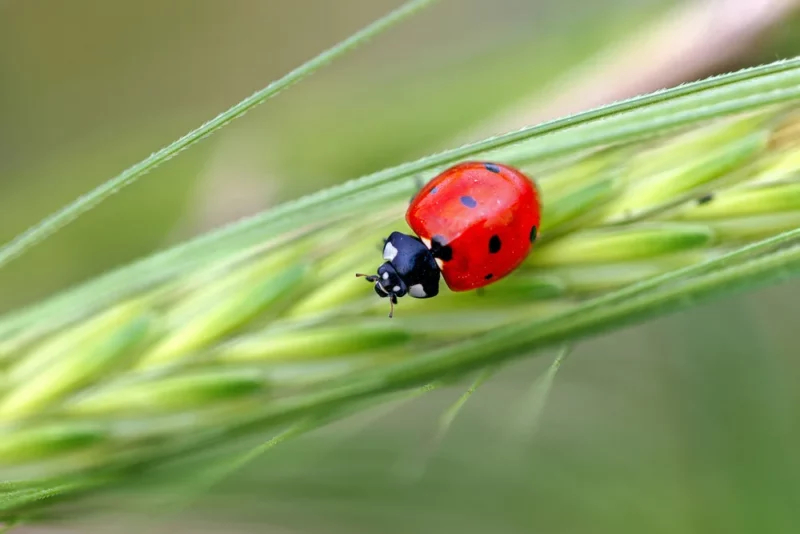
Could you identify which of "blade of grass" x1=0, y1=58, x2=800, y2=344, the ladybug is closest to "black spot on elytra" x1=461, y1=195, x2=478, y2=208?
the ladybug

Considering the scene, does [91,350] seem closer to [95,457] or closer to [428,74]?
[95,457]

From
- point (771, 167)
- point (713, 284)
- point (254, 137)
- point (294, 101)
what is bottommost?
point (713, 284)

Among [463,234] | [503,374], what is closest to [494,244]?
[463,234]

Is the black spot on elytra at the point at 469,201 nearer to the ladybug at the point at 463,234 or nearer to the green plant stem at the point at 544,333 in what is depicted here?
the ladybug at the point at 463,234

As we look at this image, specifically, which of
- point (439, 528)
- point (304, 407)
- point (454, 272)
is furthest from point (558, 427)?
point (304, 407)

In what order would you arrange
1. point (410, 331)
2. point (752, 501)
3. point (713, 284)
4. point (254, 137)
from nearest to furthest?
1. point (713, 284)
2. point (410, 331)
3. point (752, 501)
4. point (254, 137)

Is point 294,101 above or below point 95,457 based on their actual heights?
above

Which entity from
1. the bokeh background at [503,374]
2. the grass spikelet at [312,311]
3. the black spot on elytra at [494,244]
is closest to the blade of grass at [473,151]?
the grass spikelet at [312,311]

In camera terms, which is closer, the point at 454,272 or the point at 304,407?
the point at 304,407
